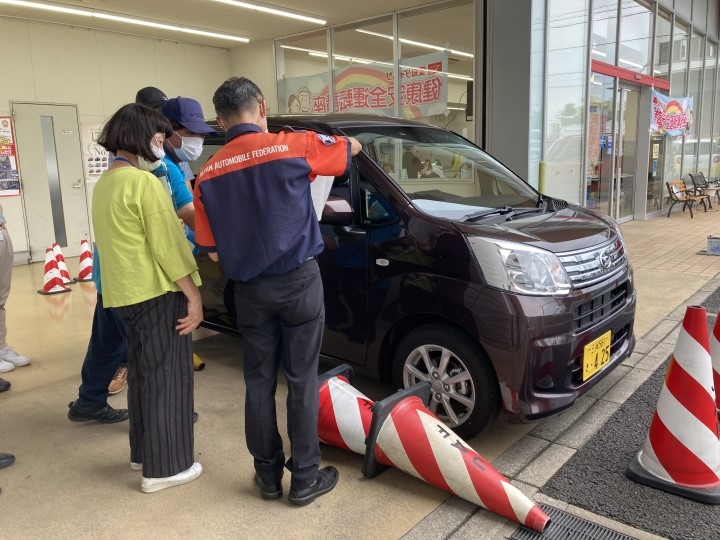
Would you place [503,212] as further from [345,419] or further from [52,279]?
[52,279]

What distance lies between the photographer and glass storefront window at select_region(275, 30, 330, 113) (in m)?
10.9

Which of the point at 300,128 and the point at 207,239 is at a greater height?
the point at 300,128

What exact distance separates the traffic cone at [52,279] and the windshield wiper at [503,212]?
18.0 feet

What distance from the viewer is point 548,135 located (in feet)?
26.9

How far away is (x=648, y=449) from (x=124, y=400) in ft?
10.0

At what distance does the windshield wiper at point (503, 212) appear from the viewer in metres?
3.19

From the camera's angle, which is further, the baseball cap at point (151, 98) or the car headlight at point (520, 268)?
the baseball cap at point (151, 98)

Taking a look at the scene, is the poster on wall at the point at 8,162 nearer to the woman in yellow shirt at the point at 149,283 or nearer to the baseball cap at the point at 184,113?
the baseball cap at the point at 184,113

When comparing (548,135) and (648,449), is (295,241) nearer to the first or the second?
(648,449)

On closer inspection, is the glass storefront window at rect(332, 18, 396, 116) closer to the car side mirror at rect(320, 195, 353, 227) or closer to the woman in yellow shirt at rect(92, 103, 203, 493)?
the car side mirror at rect(320, 195, 353, 227)

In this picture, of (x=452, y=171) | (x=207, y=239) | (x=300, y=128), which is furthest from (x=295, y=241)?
(x=452, y=171)

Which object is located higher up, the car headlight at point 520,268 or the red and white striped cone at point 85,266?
the car headlight at point 520,268

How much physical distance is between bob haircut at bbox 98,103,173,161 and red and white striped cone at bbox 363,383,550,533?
153cm

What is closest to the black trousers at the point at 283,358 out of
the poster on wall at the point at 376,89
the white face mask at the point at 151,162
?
the white face mask at the point at 151,162
